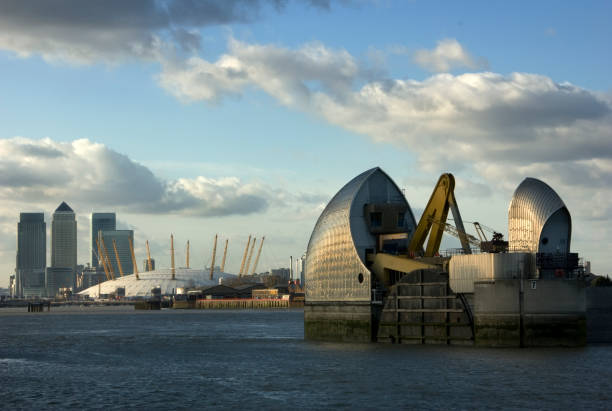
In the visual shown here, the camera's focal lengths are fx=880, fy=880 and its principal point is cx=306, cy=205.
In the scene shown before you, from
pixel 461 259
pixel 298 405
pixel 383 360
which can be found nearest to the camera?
pixel 298 405

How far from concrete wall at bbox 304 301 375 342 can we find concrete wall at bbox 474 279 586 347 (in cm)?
1420

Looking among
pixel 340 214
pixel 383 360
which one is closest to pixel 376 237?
pixel 340 214

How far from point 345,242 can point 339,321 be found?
739 centimetres

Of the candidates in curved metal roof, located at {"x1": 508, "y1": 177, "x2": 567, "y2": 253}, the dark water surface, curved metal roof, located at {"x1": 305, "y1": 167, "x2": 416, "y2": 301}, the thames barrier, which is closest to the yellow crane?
the thames barrier

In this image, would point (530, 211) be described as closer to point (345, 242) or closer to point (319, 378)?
point (345, 242)

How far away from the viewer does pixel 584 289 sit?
66.4 metres

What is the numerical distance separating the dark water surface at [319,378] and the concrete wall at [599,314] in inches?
233

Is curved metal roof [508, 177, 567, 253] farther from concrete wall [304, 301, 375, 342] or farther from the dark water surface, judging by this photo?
concrete wall [304, 301, 375, 342]

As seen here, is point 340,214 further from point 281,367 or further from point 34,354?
point 34,354

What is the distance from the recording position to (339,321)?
81.9 meters

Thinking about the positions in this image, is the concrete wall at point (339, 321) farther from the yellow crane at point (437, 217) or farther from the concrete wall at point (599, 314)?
the concrete wall at point (599, 314)

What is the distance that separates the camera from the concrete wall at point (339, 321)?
77.9 meters

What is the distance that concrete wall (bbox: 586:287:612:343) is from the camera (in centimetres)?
7188

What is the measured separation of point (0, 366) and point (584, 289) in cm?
4681
